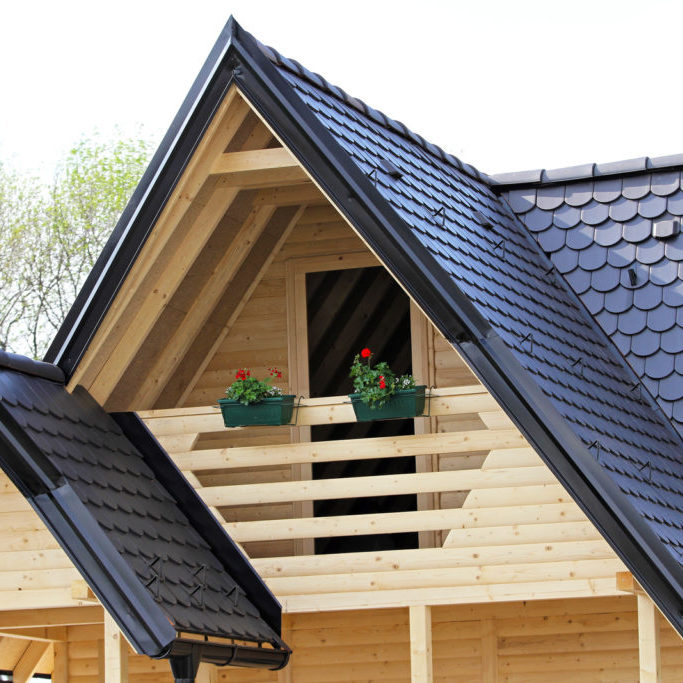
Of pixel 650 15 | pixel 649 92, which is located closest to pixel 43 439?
pixel 649 92

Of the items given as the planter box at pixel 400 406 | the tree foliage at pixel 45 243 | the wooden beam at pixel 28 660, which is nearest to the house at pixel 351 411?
the planter box at pixel 400 406

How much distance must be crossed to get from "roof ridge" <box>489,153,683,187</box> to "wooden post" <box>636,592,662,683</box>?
4.17 meters

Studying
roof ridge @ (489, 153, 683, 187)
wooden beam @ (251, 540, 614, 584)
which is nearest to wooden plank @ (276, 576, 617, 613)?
wooden beam @ (251, 540, 614, 584)

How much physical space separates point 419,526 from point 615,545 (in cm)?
162

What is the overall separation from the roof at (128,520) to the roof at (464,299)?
53cm

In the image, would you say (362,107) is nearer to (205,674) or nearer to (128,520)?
(128,520)

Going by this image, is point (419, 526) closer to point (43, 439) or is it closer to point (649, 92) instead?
point (43, 439)

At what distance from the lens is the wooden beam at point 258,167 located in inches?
305

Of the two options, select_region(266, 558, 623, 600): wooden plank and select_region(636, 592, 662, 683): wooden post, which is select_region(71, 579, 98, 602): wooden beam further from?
A: select_region(636, 592, 662, 683): wooden post

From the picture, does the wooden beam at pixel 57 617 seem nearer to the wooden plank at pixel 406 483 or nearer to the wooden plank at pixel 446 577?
the wooden plank at pixel 446 577

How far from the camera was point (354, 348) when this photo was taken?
10703 mm

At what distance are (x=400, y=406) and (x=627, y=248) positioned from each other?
3072 mm

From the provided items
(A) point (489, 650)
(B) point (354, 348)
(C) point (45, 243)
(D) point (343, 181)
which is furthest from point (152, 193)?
(C) point (45, 243)

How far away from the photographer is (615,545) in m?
6.82
